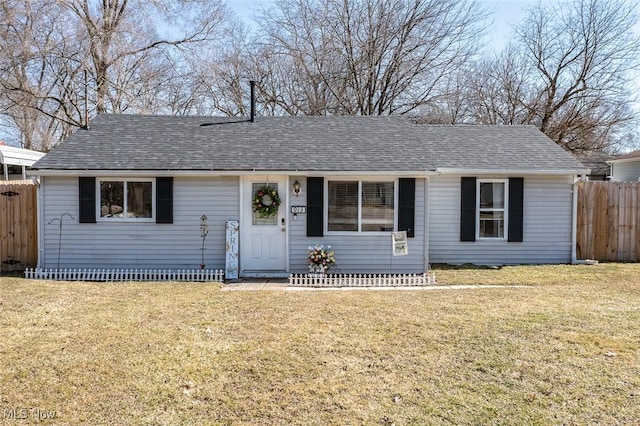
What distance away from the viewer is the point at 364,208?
9.17 metres

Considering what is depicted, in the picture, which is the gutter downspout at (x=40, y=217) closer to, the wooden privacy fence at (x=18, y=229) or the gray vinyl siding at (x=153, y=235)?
the gray vinyl siding at (x=153, y=235)

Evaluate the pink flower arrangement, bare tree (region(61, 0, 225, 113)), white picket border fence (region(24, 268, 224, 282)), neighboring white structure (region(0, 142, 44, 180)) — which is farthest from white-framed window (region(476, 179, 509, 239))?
bare tree (region(61, 0, 225, 113))

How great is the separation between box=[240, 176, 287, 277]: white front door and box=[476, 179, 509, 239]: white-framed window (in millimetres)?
5088

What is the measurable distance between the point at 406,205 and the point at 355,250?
1.49m

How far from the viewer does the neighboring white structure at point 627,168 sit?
812 inches

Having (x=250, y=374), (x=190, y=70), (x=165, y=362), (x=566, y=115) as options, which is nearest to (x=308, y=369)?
(x=250, y=374)

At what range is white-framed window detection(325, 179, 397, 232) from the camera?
30.0 feet

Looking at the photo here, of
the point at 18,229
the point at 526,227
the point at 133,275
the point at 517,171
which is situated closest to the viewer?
the point at 133,275

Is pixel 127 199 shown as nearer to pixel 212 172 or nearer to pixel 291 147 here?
pixel 212 172

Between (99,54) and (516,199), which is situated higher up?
(99,54)

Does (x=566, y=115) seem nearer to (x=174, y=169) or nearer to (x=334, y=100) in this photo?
(x=334, y=100)

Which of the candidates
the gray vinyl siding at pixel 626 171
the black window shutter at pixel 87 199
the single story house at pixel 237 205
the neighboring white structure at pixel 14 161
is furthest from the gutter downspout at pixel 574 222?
the neighboring white structure at pixel 14 161

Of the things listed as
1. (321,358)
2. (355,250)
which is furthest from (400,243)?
(321,358)

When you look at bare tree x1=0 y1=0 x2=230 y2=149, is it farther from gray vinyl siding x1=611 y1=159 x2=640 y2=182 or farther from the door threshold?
gray vinyl siding x1=611 y1=159 x2=640 y2=182
